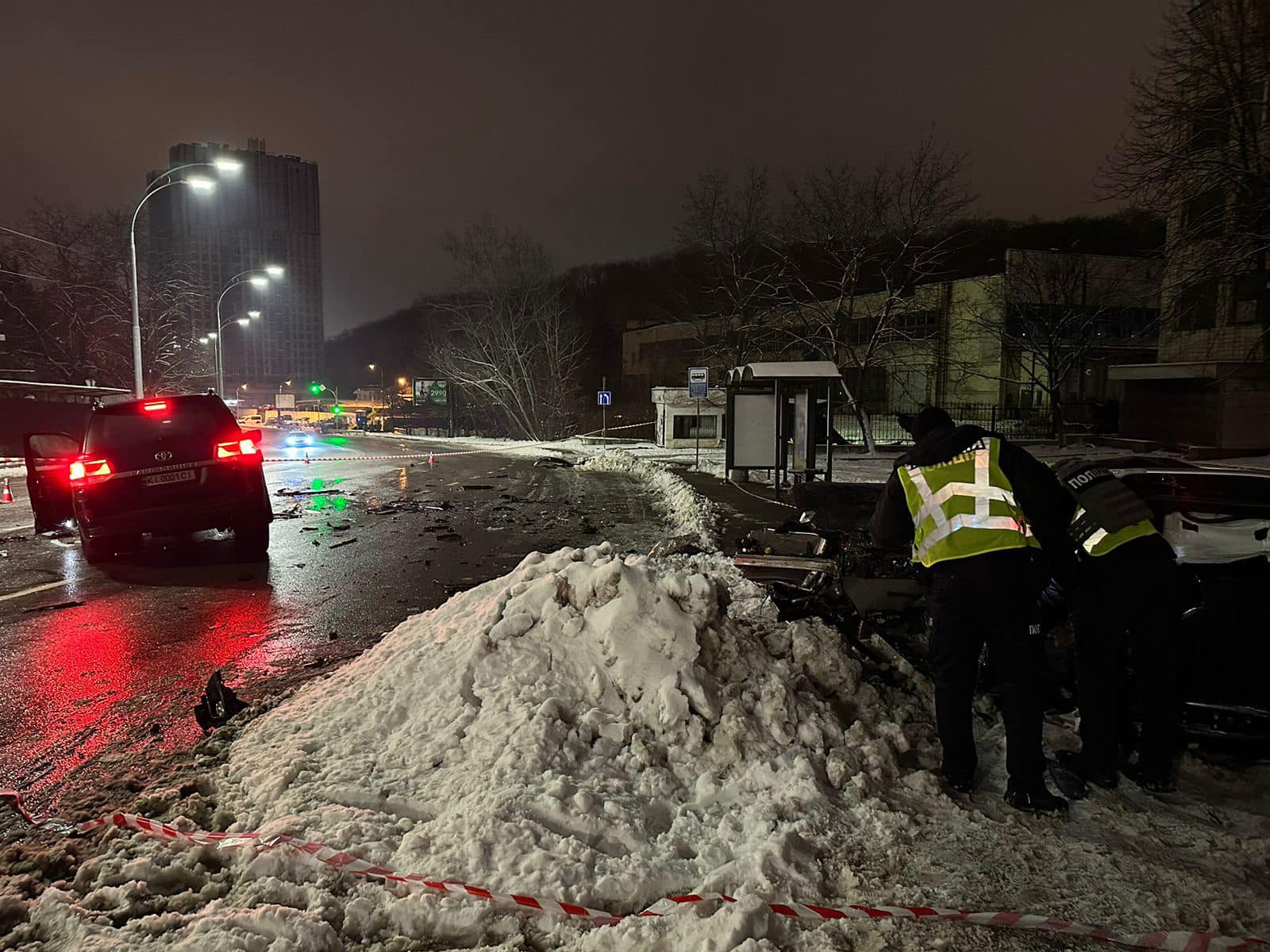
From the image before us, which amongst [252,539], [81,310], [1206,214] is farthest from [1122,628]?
[81,310]

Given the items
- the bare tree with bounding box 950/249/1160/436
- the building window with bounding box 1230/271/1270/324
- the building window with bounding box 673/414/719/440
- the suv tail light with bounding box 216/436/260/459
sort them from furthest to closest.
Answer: the bare tree with bounding box 950/249/1160/436 < the building window with bounding box 673/414/719/440 < the building window with bounding box 1230/271/1270/324 < the suv tail light with bounding box 216/436/260/459

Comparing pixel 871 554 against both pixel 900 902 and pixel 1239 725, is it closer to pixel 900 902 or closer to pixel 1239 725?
pixel 1239 725

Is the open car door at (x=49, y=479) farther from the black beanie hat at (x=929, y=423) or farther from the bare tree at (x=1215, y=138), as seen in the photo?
the bare tree at (x=1215, y=138)

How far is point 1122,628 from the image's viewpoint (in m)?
3.78

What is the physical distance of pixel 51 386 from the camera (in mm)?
28203

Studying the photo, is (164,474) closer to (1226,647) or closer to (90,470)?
(90,470)

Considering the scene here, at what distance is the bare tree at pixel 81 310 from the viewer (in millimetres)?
40562

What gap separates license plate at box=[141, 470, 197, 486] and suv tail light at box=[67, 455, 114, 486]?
0.35 meters

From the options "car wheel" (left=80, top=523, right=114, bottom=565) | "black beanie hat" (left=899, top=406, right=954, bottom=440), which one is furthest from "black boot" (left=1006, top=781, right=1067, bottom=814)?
"car wheel" (left=80, top=523, right=114, bottom=565)

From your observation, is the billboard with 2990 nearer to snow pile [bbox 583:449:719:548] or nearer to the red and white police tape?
snow pile [bbox 583:449:719:548]

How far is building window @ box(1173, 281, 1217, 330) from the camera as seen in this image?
20078mm

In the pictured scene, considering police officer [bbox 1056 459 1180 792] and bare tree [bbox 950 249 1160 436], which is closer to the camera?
police officer [bbox 1056 459 1180 792]

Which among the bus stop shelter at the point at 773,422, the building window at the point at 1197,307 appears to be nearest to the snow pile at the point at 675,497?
the bus stop shelter at the point at 773,422

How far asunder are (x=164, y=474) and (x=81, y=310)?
41.1 m
